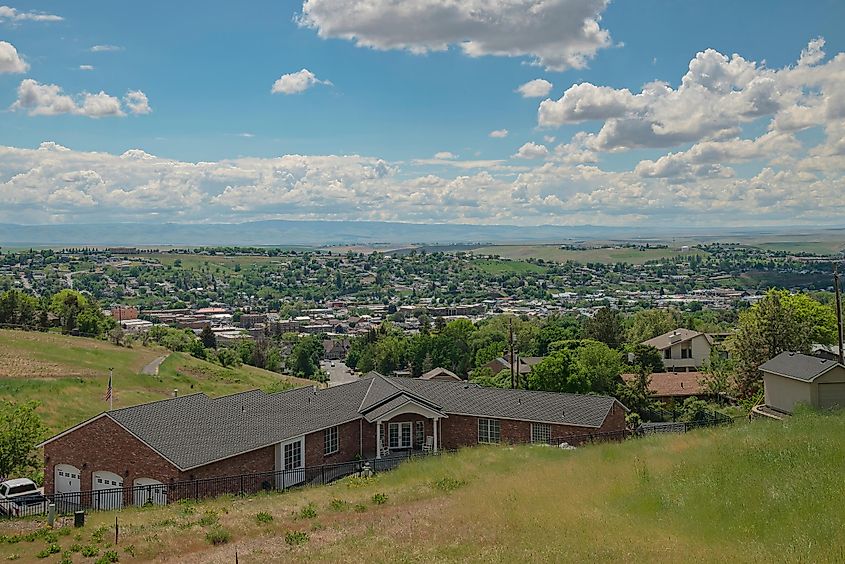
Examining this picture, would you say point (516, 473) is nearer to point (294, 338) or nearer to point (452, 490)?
point (452, 490)

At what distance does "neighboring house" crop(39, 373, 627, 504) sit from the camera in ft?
90.9

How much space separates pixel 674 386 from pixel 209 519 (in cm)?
4485

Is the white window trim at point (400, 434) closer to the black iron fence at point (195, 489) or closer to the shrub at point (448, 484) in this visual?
the black iron fence at point (195, 489)

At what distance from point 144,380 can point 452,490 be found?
44.8m

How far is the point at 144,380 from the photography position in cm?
6212

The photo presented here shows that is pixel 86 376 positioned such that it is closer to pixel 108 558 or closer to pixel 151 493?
pixel 151 493

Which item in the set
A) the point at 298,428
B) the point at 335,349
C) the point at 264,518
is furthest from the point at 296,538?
the point at 335,349

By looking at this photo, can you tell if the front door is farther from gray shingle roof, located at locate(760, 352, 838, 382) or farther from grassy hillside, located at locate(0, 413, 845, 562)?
gray shingle roof, located at locate(760, 352, 838, 382)

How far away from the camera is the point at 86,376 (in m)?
59.3

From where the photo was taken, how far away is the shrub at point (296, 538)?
18.4 meters

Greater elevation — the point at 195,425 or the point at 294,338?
the point at 195,425

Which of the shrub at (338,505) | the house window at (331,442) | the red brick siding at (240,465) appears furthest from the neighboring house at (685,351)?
the shrub at (338,505)

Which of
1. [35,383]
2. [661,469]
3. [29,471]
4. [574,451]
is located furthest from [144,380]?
[661,469]

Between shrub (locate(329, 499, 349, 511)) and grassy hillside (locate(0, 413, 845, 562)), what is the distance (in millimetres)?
42
